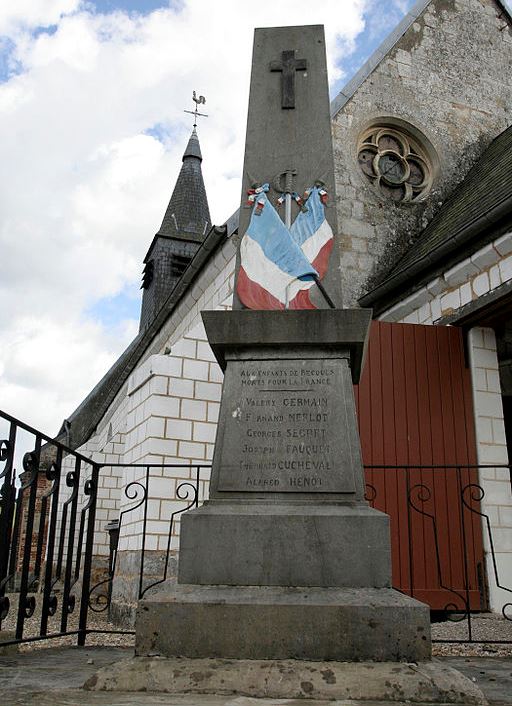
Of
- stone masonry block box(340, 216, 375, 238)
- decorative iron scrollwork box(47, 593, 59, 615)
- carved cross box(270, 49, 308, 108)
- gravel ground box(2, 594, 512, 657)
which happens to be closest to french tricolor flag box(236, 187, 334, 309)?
carved cross box(270, 49, 308, 108)

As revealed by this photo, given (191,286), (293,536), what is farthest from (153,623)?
(191,286)

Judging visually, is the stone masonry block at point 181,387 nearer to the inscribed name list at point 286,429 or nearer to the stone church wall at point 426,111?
the stone church wall at point 426,111

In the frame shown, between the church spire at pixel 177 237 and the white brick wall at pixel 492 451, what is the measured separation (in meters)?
15.9

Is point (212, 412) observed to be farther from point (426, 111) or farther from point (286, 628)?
point (426, 111)

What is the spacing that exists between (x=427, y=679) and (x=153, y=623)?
3.46ft

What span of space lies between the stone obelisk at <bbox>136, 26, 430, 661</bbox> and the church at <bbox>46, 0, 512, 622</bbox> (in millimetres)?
317

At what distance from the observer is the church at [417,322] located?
5.71 meters

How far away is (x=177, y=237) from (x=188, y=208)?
4.19 ft

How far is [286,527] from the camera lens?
9.31 feet

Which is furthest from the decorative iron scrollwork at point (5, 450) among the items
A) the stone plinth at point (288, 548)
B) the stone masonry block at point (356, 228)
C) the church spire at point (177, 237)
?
the church spire at point (177, 237)

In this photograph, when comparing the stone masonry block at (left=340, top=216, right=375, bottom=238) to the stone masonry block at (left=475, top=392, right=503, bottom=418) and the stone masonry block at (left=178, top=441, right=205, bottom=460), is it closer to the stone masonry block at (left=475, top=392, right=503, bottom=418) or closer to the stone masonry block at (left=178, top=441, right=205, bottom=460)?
the stone masonry block at (left=475, top=392, right=503, bottom=418)

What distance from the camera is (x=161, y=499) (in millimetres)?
6562

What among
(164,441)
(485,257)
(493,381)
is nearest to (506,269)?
(485,257)

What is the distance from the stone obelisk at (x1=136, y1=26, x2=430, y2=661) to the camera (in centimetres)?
247
